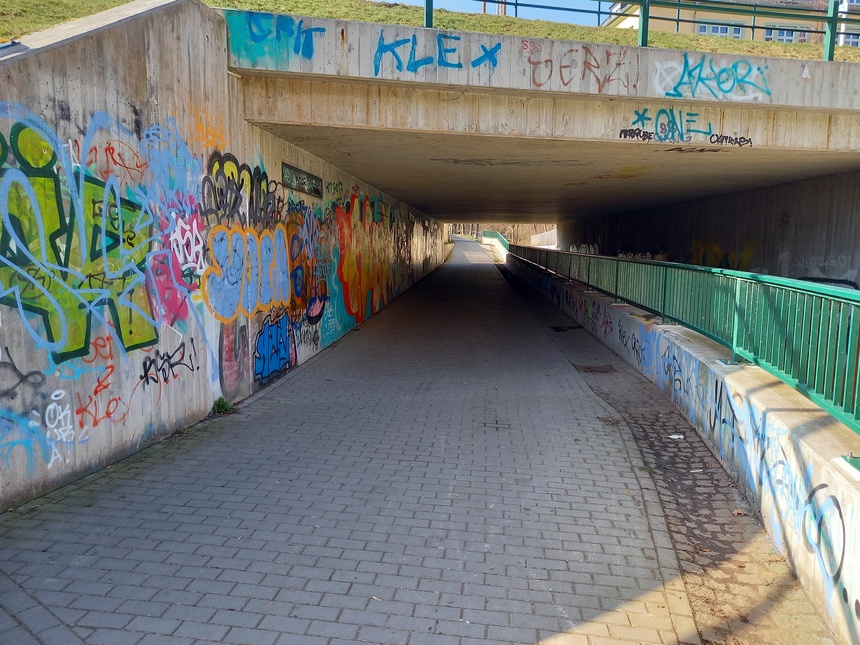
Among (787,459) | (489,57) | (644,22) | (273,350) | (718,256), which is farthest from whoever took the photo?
(718,256)

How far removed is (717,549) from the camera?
4.31 metres

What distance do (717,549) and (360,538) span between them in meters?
2.56

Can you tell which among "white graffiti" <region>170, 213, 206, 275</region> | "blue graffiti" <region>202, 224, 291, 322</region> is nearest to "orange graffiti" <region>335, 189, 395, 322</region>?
"blue graffiti" <region>202, 224, 291, 322</region>

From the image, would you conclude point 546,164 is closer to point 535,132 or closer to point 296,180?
point 535,132

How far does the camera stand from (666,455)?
6.14 meters

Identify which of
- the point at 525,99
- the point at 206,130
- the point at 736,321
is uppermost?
the point at 525,99

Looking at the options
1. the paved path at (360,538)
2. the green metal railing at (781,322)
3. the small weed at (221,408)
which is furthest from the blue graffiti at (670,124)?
the small weed at (221,408)

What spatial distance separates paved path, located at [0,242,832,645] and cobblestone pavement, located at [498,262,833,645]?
0.15 meters

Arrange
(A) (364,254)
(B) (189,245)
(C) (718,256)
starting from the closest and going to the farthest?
(B) (189,245)
(A) (364,254)
(C) (718,256)

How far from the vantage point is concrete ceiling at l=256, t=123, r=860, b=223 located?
9141mm

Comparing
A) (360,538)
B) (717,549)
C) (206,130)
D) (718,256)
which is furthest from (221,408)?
(718,256)

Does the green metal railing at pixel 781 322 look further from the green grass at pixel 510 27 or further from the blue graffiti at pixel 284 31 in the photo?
the green grass at pixel 510 27

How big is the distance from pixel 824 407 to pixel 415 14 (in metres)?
18.0

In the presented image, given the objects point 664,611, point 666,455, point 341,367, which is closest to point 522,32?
point 341,367
